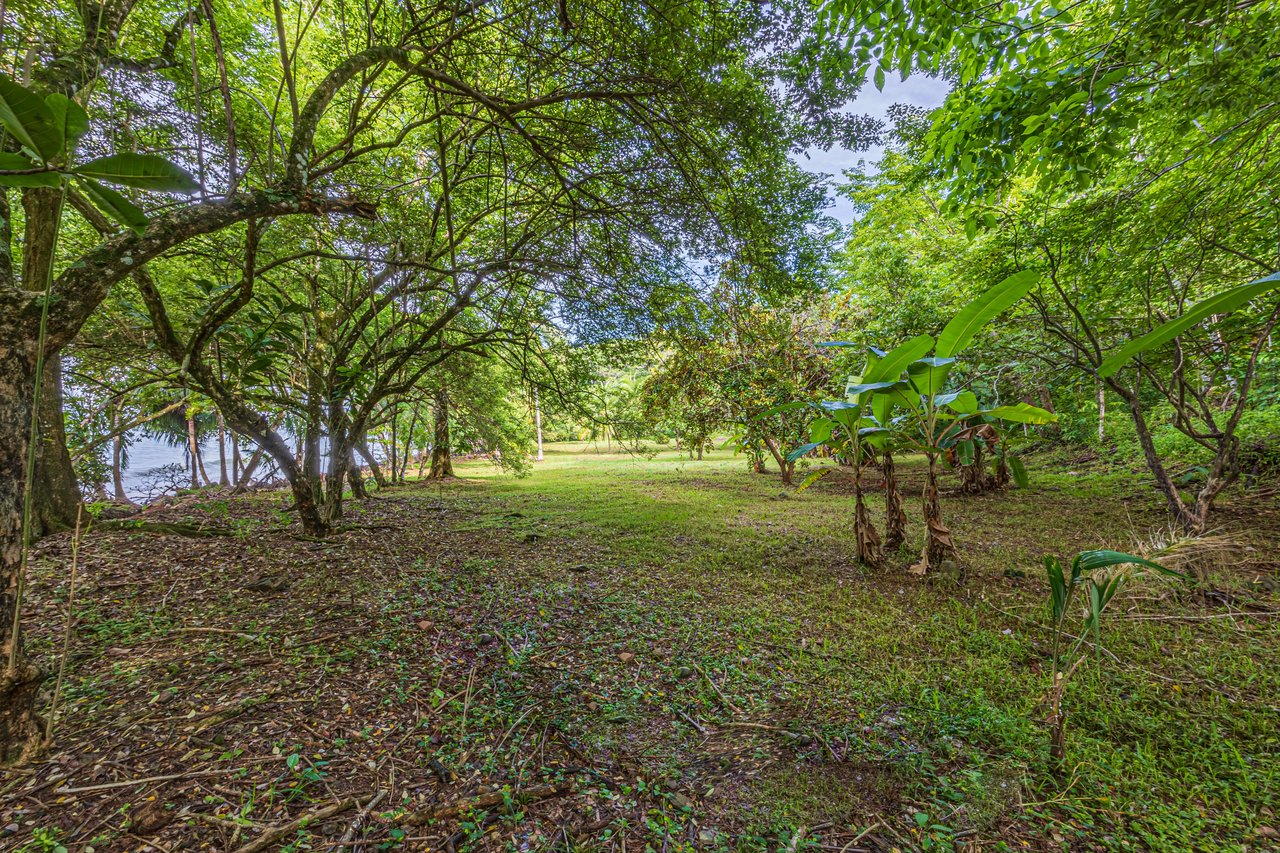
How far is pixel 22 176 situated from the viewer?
815 mm

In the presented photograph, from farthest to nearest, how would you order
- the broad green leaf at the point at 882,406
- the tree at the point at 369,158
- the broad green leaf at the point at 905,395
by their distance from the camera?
the broad green leaf at the point at 882,406 < the broad green leaf at the point at 905,395 < the tree at the point at 369,158

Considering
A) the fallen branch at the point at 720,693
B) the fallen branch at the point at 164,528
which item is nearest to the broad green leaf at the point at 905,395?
the fallen branch at the point at 720,693

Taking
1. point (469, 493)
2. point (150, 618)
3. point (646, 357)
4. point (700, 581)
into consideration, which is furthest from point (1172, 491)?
point (469, 493)

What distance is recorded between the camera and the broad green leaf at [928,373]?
2.38 m

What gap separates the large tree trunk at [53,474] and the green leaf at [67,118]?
3.30m

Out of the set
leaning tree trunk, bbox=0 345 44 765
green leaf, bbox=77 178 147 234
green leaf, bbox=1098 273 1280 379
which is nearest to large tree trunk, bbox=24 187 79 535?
leaning tree trunk, bbox=0 345 44 765

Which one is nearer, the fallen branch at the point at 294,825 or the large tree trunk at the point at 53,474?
the fallen branch at the point at 294,825

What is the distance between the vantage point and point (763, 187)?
329 cm

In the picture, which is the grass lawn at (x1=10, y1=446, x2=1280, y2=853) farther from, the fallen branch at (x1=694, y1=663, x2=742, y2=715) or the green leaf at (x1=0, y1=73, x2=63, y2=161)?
the green leaf at (x1=0, y1=73, x2=63, y2=161)

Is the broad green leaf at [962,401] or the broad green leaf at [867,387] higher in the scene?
the broad green leaf at [867,387]

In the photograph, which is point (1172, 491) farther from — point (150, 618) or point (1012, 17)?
point (150, 618)

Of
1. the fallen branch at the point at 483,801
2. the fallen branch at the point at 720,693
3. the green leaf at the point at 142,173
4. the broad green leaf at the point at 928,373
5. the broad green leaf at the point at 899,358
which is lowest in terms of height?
the fallen branch at the point at 720,693

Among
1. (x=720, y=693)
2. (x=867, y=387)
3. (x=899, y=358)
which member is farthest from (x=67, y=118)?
(x=899, y=358)

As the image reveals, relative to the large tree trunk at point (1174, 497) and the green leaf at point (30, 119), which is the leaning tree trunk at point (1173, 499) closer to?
the large tree trunk at point (1174, 497)
